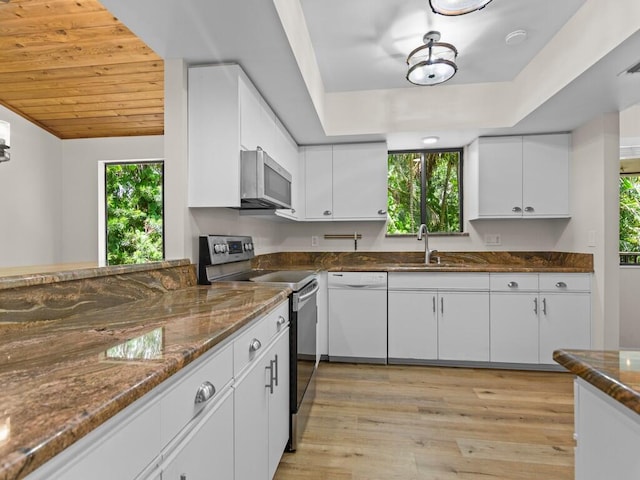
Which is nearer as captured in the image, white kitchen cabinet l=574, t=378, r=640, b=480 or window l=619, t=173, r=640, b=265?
white kitchen cabinet l=574, t=378, r=640, b=480

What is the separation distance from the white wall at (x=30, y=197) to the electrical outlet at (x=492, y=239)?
4870 millimetres

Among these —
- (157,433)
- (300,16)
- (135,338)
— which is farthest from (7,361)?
(300,16)

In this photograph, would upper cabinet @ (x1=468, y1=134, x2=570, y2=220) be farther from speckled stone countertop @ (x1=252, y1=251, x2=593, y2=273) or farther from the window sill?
speckled stone countertop @ (x1=252, y1=251, x2=593, y2=273)

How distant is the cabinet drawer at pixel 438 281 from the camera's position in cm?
299

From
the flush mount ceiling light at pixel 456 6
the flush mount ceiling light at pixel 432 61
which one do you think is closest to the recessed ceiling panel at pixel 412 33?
the flush mount ceiling light at pixel 432 61

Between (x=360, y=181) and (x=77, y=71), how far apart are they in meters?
2.66

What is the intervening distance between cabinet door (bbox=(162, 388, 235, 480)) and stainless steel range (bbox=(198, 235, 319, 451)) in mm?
795

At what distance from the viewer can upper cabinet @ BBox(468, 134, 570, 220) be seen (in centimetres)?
315

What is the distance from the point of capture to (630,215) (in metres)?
3.86

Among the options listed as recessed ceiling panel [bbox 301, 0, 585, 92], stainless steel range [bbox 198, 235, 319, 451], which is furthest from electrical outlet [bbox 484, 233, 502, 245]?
stainless steel range [bbox 198, 235, 319, 451]

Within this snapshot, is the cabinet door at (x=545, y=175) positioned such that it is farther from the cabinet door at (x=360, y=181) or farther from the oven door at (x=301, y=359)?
the oven door at (x=301, y=359)

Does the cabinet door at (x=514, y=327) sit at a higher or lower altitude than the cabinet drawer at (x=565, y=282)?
lower

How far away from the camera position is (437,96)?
307 cm

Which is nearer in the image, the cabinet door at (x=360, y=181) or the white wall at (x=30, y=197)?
the cabinet door at (x=360, y=181)
